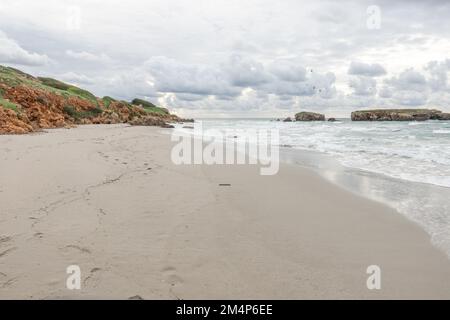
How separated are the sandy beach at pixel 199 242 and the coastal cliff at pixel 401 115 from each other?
11623 centimetres

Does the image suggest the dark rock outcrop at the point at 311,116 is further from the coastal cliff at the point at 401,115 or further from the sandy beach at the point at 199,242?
the sandy beach at the point at 199,242

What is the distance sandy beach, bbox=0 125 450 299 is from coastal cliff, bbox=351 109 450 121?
116m

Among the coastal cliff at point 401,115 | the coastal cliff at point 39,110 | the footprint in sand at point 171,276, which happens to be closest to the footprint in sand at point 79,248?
the footprint in sand at point 171,276

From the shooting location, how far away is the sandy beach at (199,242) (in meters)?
3.16

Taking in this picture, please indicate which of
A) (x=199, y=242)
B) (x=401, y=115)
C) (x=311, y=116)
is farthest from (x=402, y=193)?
(x=311, y=116)

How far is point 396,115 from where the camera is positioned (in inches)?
4220

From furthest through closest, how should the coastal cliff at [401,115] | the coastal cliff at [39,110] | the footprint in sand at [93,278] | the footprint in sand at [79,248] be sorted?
the coastal cliff at [401,115] → the coastal cliff at [39,110] → the footprint in sand at [79,248] → the footprint in sand at [93,278]

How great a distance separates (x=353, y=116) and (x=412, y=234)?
408 feet

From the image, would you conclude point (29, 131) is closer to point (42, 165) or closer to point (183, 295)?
point (42, 165)

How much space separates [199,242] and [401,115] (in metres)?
121

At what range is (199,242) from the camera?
4.29 metres

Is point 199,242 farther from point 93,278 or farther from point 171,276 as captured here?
point 93,278

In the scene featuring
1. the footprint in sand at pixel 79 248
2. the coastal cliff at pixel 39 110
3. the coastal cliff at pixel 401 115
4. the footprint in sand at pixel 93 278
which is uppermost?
the coastal cliff at pixel 401 115
